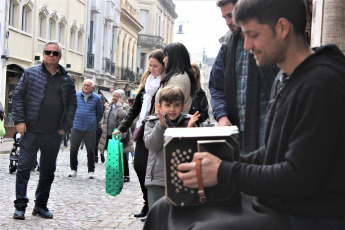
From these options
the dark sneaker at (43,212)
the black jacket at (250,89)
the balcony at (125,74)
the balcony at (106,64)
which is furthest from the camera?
the balcony at (125,74)

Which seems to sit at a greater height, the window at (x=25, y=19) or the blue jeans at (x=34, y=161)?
the window at (x=25, y=19)

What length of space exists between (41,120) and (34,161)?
496 mm

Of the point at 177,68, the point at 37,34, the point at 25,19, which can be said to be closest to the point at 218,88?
the point at 177,68

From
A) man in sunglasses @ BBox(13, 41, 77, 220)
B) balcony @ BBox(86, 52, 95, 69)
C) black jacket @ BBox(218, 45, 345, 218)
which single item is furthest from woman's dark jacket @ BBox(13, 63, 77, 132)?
balcony @ BBox(86, 52, 95, 69)

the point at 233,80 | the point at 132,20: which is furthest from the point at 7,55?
the point at 132,20

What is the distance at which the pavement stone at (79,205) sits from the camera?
6.79 metres

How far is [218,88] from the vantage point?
4652 millimetres

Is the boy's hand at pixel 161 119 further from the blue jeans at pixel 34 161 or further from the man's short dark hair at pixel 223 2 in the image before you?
the blue jeans at pixel 34 161

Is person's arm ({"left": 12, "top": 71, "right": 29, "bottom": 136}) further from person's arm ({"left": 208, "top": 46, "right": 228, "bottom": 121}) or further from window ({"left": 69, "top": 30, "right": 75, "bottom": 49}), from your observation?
window ({"left": 69, "top": 30, "right": 75, "bottom": 49})

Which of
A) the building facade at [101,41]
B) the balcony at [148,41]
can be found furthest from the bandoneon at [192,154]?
the balcony at [148,41]

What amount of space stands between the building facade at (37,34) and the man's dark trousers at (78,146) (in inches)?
542

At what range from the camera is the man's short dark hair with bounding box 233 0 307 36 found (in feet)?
7.63

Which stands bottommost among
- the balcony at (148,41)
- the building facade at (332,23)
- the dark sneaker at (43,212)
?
the dark sneaker at (43,212)

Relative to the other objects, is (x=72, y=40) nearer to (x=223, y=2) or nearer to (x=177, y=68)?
(x=177, y=68)
